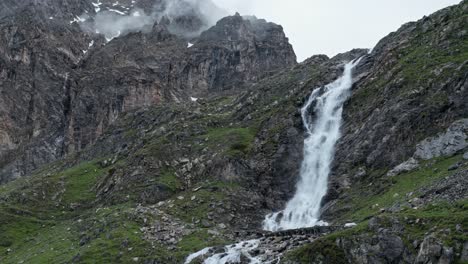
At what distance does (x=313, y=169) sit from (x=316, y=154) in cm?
382

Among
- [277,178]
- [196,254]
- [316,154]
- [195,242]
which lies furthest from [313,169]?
[196,254]

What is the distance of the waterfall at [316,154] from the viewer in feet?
264

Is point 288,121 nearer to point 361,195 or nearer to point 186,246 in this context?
point 361,195

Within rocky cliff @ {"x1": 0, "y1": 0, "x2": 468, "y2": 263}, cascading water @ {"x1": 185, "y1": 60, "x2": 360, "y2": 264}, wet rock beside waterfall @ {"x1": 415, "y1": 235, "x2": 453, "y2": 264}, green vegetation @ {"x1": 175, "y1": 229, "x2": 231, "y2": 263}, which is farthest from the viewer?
green vegetation @ {"x1": 175, "y1": 229, "x2": 231, "y2": 263}

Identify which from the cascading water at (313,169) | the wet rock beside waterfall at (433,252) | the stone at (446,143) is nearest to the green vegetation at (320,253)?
the cascading water at (313,169)

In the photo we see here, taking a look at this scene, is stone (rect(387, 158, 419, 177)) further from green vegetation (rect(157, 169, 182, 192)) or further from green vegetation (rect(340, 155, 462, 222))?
green vegetation (rect(157, 169, 182, 192))

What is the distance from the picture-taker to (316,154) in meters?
93.1

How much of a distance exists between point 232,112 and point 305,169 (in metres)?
42.0

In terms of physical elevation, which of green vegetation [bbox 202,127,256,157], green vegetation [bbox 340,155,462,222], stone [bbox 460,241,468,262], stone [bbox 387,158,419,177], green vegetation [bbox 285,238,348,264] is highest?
green vegetation [bbox 202,127,256,157]

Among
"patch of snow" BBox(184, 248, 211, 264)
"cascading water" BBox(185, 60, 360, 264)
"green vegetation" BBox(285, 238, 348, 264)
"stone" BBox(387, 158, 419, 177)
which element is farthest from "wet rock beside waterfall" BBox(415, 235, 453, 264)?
"stone" BBox(387, 158, 419, 177)

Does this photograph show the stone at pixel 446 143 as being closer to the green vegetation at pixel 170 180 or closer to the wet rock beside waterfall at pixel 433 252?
the wet rock beside waterfall at pixel 433 252

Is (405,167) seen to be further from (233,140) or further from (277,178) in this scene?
(233,140)

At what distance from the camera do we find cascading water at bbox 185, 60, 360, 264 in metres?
62.0

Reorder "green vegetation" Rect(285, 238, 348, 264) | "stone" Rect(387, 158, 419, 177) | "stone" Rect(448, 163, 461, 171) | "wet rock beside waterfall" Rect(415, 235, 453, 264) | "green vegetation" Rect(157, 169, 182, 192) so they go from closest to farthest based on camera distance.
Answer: "wet rock beside waterfall" Rect(415, 235, 453, 264) < "green vegetation" Rect(285, 238, 348, 264) < "stone" Rect(448, 163, 461, 171) < "stone" Rect(387, 158, 419, 177) < "green vegetation" Rect(157, 169, 182, 192)
